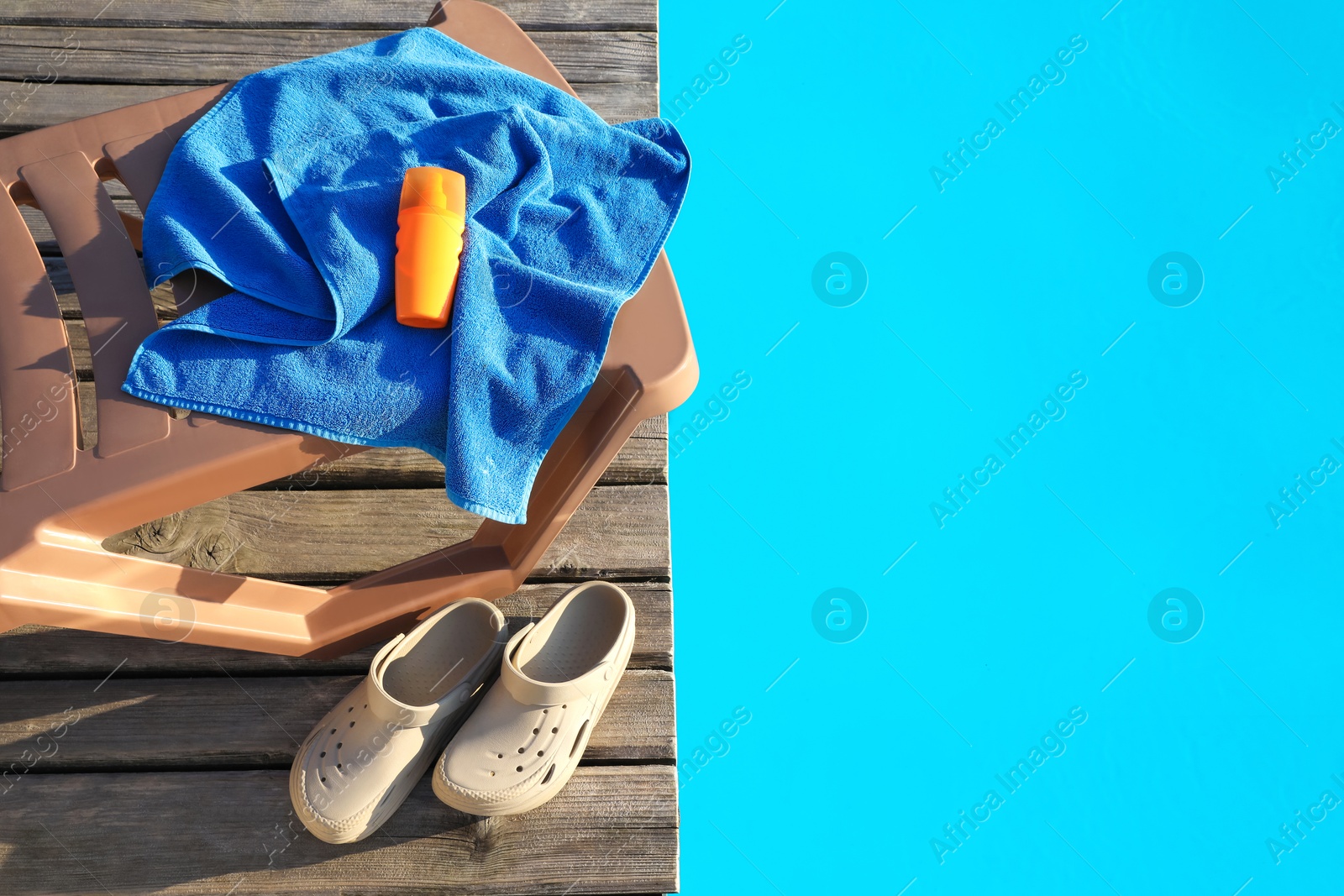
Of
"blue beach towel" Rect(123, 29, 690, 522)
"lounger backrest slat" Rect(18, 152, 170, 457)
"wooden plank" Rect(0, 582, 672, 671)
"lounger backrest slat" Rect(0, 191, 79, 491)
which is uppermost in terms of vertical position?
"blue beach towel" Rect(123, 29, 690, 522)

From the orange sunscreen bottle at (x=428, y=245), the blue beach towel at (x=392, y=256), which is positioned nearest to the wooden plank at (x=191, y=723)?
the blue beach towel at (x=392, y=256)

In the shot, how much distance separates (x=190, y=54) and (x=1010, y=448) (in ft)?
6.18

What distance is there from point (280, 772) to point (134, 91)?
1.34 meters

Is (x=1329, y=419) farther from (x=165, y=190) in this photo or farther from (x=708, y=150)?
(x=165, y=190)

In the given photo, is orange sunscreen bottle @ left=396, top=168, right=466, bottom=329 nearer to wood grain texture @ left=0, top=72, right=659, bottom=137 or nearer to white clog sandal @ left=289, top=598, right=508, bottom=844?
white clog sandal @ left=289, top=598, right=508, bottom=844

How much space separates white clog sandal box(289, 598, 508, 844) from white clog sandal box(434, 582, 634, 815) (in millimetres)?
43

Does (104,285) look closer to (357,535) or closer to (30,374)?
(30,374)

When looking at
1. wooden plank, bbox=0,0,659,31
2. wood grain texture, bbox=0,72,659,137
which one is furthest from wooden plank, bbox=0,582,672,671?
wooden plank, bbox=0,0,659,31

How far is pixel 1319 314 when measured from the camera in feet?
6.59

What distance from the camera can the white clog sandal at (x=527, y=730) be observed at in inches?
42.3

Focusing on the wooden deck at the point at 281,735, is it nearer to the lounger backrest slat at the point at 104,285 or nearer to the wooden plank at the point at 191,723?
the wooden plank at the point at 191,723

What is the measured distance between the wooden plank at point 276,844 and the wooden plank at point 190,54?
4.14ft

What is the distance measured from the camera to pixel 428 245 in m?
0.95

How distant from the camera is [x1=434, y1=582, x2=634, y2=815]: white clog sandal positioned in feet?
3.53
